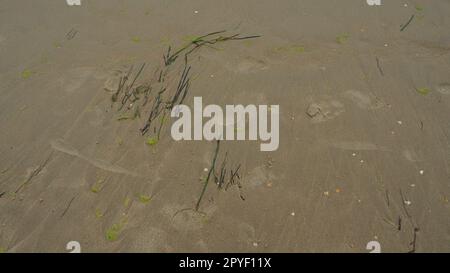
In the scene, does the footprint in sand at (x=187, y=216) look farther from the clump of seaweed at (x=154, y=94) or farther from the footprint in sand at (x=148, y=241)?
the clump of seaweed at (x=154, y=94)

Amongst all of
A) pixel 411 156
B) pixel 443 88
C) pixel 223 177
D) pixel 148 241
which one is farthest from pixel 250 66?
pixel 148 241

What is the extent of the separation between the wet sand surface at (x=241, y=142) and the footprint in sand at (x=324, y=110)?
0.02 meters

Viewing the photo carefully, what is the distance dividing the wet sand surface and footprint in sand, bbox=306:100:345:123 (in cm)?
2

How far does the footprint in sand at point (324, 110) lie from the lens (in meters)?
4.93

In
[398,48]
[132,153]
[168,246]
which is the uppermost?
[398,48]

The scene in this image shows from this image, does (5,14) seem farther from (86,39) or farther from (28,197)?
(28,197)

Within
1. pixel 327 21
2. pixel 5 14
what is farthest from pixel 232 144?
pixel 5 14

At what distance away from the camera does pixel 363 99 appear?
5.14 m

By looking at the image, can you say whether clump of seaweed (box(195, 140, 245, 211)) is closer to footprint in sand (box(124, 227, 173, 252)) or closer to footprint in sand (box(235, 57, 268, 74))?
footprint in sand (box(124, 227, 173, 252))

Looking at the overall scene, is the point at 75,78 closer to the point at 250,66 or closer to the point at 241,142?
the point at 250,66

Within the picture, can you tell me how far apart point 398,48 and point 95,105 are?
4431mm

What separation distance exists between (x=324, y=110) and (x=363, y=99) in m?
0.58

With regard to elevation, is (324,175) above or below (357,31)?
below

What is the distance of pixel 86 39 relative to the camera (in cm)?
620
